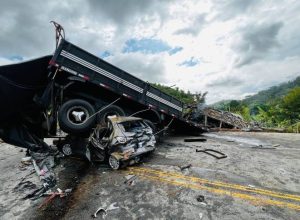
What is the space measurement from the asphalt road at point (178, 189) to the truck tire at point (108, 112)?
5.36ft

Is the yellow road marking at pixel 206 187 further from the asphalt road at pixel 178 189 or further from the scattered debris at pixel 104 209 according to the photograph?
the scattered debris at pixel 104 209

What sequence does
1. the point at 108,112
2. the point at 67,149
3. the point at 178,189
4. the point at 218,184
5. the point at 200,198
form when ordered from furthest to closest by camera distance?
1. the point at 108,112
2. the point at 67,149
3. the point at 218,184
4. the point at 178,189
5. the point at 200,198

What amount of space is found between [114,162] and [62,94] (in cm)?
302

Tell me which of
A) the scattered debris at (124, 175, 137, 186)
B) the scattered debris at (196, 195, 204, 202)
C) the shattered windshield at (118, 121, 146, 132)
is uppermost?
the shattered windshield at (118, 121, 146, 132)

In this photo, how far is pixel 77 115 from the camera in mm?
6848

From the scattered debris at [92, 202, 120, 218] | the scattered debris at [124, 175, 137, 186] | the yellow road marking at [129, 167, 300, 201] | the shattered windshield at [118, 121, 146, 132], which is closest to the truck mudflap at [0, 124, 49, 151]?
the shattered windshield at [118, 121, 146, 132]

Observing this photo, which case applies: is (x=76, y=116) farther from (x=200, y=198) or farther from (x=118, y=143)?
(x=200, y=198)

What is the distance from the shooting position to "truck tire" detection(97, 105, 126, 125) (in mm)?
7345

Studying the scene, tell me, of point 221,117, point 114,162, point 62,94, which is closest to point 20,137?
point 62,94

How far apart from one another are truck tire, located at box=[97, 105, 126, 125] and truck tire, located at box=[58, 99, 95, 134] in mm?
344

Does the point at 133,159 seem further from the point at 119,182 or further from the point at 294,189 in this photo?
the point at 294,189

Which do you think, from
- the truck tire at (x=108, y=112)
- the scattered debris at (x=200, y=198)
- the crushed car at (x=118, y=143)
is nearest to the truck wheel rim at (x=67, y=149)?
the crushed car at (x=118, y=143)

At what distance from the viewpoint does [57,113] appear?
6992 millimetres

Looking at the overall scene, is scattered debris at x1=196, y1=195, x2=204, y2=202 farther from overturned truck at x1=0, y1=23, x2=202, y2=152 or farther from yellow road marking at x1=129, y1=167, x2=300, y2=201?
Result: overturned truck at x1=0, y1=23, x2=202, y2=152
